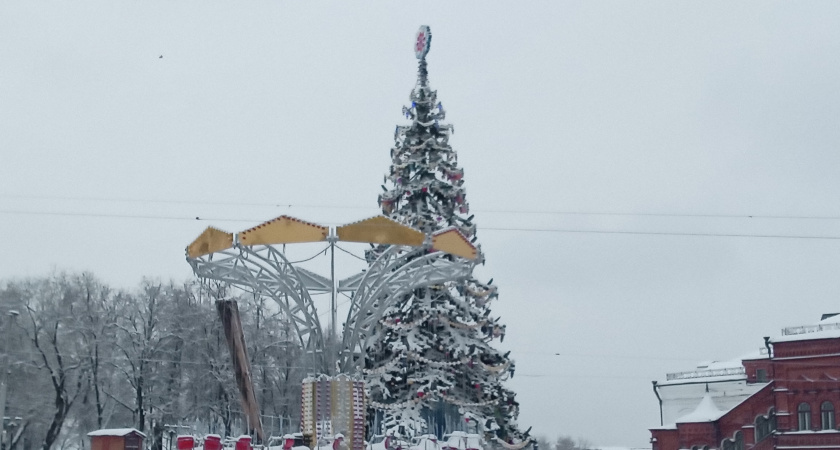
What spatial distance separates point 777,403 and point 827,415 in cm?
256

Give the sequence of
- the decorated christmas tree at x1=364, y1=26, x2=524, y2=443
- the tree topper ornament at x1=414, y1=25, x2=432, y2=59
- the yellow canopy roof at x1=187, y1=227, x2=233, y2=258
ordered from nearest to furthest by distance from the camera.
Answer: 1. the yellow canopy roof at x1=187, y1=227, x2=233, y2=258
2. the decorated christmas tree at x1=364, y1=26, x2=524, y2=443
3. the tree topper ornament at x1=414, y1=25, x2=432, y2=59

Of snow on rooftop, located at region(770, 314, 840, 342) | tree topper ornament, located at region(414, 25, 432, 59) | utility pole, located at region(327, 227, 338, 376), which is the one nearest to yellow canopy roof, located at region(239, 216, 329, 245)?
utility pole, located at region(327, 227, 338, 376)

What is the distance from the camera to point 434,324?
41125 mm

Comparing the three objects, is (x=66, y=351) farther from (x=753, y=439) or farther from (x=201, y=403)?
(x=753, y=439)

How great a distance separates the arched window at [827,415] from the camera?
55188mm

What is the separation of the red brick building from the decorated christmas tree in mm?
20013

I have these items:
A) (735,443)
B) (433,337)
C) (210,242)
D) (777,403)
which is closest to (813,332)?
(777,403)

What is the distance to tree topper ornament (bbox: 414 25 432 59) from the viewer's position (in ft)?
155

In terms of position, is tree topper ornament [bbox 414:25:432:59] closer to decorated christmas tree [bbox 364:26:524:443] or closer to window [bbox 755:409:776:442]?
decorated christmas tree [bbox 364:26:524:443]

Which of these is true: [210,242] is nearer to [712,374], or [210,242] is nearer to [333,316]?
[333,316]

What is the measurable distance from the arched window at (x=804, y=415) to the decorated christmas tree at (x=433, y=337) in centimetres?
2126

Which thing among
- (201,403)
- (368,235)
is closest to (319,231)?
(368,235)

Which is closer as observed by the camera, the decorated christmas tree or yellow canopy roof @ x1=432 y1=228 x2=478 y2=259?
yellow canopy roof @ x1=432 y1=228 x2=478 y2=259

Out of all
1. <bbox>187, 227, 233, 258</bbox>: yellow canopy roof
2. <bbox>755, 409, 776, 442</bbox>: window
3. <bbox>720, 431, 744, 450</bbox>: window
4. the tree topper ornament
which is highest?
the tree topper ornament
